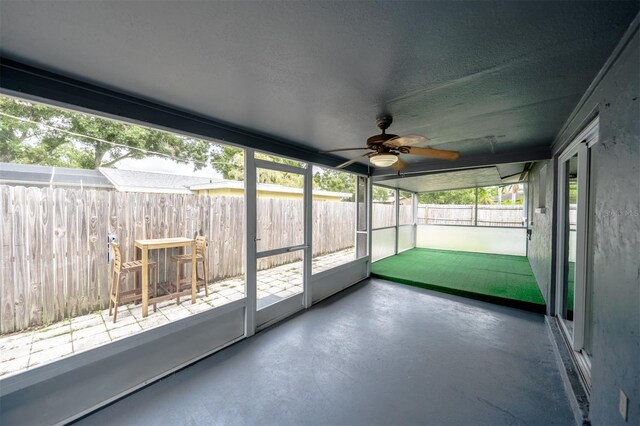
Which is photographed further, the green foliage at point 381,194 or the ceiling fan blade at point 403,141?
the green foliage at point 381,194

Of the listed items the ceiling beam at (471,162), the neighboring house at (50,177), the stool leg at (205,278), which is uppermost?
the ceiling beam at (471,162)

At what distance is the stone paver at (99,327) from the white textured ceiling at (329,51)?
188 cm

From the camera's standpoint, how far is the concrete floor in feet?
5.61

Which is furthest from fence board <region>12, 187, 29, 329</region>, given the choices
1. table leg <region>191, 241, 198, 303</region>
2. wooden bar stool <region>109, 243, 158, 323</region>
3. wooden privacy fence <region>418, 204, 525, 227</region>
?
wooden privacy fence <region>418, 204, 525, 227</region>

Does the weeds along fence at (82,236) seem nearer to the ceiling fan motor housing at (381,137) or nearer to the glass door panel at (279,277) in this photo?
the glass door panel at (279,277)

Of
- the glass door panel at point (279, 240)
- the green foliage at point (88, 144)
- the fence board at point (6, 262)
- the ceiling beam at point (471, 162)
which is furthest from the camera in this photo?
the ceiling beam at point (471, 162)

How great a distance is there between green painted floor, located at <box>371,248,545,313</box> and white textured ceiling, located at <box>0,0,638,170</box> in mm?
2790

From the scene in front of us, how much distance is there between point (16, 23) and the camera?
1165 mm

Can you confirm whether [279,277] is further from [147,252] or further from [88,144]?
Result: [88,144]

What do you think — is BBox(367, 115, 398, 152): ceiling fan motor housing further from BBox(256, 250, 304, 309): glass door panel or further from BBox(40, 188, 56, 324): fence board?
BBox(40, 188, 56, 324): fence board

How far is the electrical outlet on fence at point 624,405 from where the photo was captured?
1.15m

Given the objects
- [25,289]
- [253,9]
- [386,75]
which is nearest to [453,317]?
[386,75]

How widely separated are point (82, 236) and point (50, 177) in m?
0.51

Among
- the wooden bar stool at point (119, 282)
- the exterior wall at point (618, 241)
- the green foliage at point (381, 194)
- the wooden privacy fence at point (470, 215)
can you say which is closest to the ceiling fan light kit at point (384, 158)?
the exterior wall at point (618, 241)
